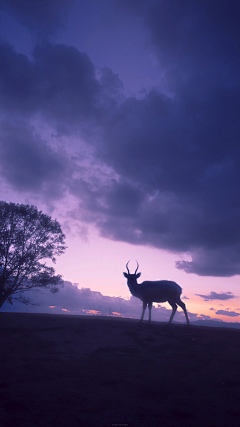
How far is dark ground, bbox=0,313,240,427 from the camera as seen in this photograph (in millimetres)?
4809

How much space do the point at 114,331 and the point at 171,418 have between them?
7.92 meters

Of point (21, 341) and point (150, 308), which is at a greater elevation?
point (150, 308)

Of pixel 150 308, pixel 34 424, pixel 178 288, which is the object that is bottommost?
pixel 34 424

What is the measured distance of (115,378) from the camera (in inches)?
266

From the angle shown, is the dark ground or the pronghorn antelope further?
the pronghorn antelope

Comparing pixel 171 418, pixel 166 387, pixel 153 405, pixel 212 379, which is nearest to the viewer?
pixel 171 418

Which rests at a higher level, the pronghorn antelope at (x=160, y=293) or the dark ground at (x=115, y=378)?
the pronghorn antelope at (x=160, y=293)

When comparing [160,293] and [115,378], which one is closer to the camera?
[115,378]

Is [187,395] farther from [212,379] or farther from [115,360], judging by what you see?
[115,360]

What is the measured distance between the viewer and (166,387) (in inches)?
244

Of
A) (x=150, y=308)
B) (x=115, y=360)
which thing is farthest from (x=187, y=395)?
(x=150, y=308)

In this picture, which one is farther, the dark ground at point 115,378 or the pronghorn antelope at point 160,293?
the pronghorn antelope at point 160,293

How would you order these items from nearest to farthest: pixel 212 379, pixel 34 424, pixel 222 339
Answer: pixel 34 424 < pixel 212 379 < pixel 222 339

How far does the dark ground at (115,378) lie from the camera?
481 cm
